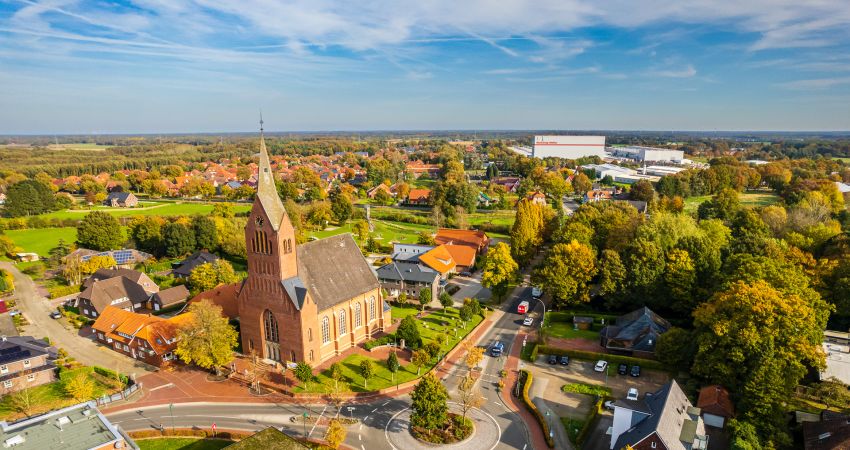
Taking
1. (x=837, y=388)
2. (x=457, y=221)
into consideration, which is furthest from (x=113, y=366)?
(x=457, y=221)

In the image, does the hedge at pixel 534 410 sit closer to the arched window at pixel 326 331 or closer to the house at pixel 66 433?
the arched window at pixel 326 331

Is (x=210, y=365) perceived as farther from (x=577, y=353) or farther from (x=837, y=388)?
(x=837, y=388)

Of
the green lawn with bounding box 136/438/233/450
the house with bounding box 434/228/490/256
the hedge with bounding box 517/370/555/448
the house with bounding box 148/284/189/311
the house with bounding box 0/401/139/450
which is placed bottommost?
the green lawn with bounding box 136/438/233/450

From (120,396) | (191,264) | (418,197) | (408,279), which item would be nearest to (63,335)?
(120,396)

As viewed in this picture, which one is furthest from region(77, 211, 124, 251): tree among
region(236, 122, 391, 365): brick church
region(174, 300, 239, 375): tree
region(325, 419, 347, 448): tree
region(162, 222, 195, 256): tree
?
region(325, 419, 347, 448): tree

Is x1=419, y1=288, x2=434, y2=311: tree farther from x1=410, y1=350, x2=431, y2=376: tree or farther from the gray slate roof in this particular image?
x1=410, y1=350, x2=431, y2=376: tree

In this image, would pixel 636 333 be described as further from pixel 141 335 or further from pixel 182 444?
pixel 141 335
